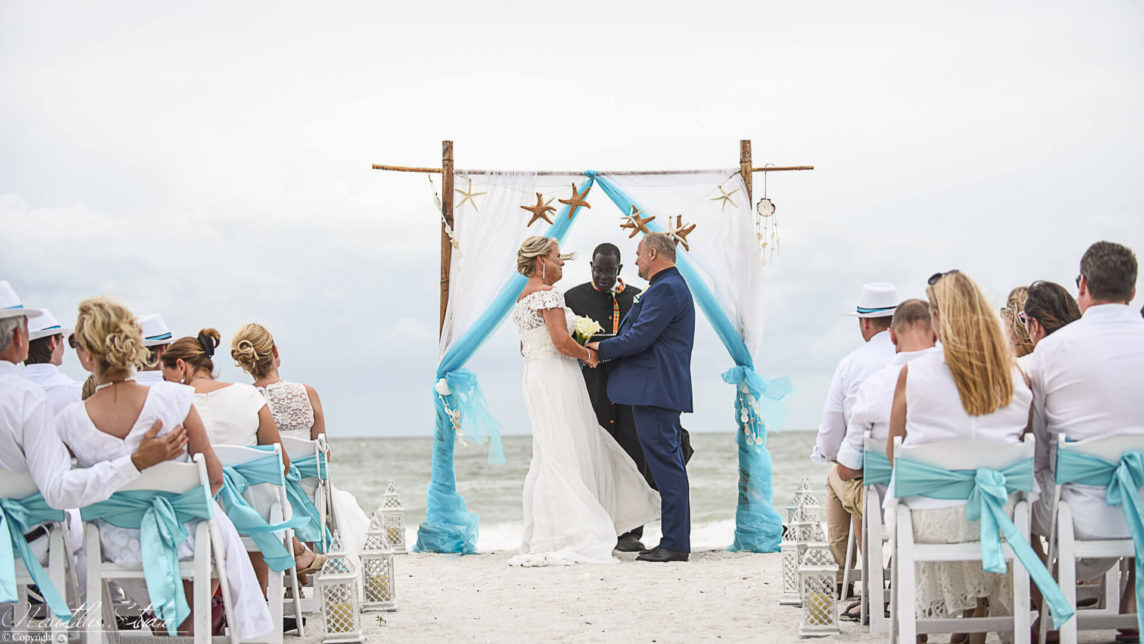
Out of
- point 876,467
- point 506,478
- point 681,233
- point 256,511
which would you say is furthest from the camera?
point 506,478

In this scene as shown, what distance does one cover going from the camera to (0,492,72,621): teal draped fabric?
131 inches

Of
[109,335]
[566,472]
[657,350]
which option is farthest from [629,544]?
[109,335]

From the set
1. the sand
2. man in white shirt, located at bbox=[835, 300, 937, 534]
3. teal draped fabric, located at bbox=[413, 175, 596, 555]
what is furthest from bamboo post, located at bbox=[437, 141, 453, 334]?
man in white shirt, located at bbox=[835, 300, 937, 534]

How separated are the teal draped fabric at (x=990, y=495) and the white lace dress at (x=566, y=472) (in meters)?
3.18

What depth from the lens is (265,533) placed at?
Result: 13.1 feet

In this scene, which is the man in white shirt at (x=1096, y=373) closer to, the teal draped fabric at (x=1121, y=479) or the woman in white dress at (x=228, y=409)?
the teal draped fabric at (x=1121, y=479)

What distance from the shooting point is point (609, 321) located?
714 cm

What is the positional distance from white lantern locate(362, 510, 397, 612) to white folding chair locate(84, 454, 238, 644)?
1460 millimetres

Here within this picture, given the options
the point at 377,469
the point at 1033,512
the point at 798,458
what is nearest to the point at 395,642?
the point at 1033,512

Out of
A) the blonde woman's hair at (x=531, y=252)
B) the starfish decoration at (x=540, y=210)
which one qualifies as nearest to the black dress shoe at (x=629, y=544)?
the blonde woman's hair at (x=531, y=252)

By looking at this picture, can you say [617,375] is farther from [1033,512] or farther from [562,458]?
[1033,512]

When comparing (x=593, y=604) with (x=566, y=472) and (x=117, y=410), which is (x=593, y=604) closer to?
(x=566, y=472)

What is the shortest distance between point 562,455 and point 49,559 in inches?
134

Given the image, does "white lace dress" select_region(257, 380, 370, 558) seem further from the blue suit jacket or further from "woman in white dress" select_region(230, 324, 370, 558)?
the blue suit jacket
